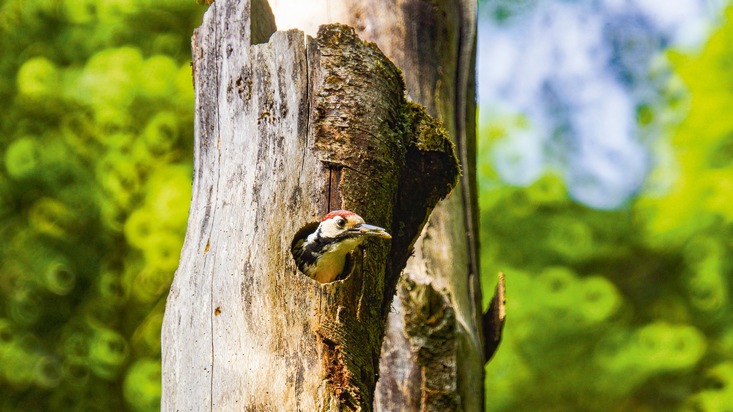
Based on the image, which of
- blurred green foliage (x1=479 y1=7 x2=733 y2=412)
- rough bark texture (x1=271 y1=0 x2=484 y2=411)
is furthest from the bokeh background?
rough bark texture (x1=271 y1=0 x2=484 y2=411)

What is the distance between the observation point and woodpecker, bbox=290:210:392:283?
105 inches

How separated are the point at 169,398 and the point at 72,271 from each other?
17.2 feet

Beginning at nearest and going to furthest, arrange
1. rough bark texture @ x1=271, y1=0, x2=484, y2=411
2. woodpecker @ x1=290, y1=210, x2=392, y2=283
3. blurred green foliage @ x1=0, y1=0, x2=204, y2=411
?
woodpecker @ x1=290, y1=210, x2=392, y2=283, rough bark texture @ x1=271, y1=0, x2=484, y2=411, blurred green foliage @ x1=0, y1=0, x2=204, y2=411

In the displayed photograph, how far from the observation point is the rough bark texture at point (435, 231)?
3.49m

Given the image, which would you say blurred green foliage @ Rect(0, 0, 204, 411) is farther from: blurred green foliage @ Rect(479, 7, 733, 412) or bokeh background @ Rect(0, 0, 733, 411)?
blurred green foliage @ Rect(479, 7, 733, 412)

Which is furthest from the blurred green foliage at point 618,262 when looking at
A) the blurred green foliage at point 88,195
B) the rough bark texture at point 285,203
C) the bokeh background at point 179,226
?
the rough bark texture at point 285,203

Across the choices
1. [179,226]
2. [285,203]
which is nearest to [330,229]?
[285,203]

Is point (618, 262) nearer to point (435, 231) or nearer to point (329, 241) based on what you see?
point (435, 231)

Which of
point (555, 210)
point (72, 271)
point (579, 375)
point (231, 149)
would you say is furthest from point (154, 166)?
point (231, 149)

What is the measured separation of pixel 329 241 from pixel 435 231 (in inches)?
44.2

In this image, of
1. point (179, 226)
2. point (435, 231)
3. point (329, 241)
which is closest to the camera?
point (329, 241)

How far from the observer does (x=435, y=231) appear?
368 centimetres

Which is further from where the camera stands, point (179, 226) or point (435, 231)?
point (179, 226)

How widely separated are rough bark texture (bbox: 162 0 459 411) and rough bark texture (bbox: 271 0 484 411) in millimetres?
479
